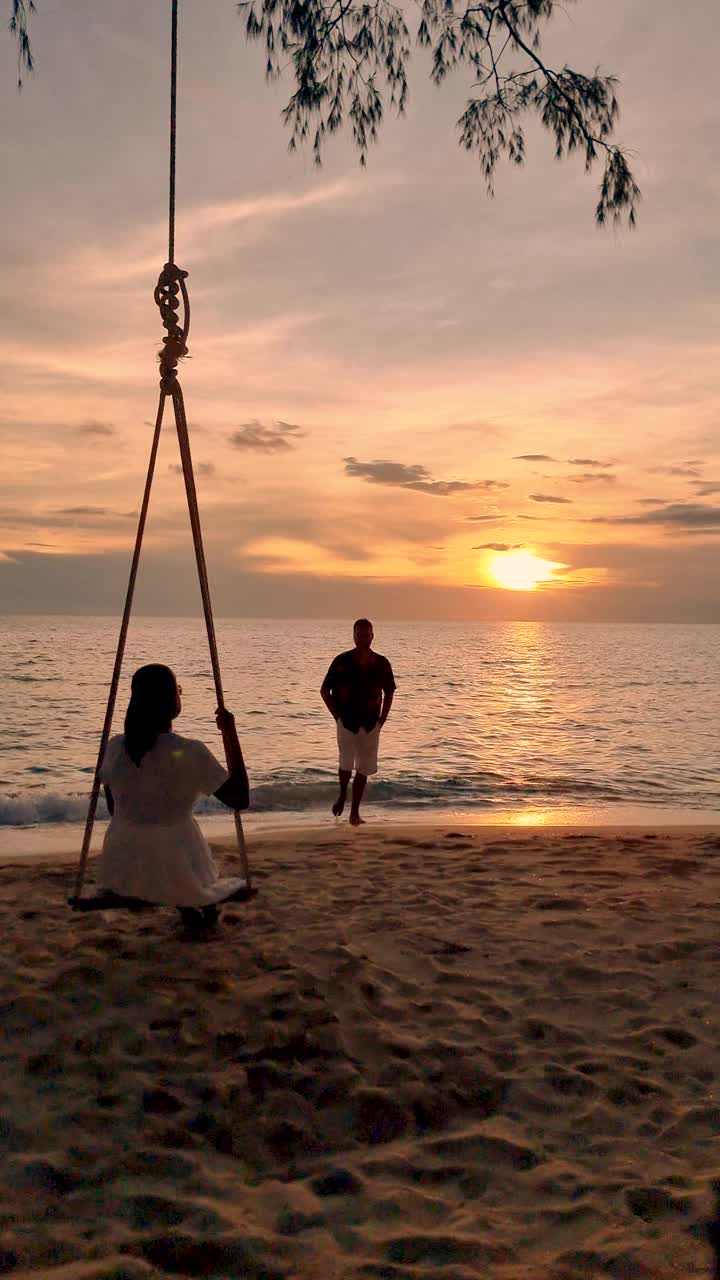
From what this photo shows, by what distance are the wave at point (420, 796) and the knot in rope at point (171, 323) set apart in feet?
24.5

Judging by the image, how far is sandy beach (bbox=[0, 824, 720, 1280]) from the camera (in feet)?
8.21

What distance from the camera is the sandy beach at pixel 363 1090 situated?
8.21 feet

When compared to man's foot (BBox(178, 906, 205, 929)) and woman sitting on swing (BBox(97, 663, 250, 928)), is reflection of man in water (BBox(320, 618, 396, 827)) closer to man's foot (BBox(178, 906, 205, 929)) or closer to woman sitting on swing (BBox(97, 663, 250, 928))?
man's foot (BBox(178, 906, 205, 929))

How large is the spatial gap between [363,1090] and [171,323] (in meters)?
3.61

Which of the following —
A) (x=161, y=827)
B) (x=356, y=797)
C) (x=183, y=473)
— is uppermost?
(x=183, y=473)

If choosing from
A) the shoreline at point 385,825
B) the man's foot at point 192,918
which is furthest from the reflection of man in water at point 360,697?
the man's foot at point 192,918

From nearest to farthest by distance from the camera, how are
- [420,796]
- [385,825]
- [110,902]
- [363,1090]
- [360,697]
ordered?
[363,1090] < [110,902] < [360,697] < [385,825] < [420,796]

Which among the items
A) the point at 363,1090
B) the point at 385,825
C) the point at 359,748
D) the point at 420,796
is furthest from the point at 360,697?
the point at 363,1090

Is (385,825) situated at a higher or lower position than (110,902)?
lower

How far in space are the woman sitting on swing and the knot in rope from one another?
1494 millimetres

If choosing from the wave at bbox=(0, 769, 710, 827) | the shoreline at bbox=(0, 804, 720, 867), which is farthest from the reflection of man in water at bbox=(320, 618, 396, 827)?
the wave at bbox=(0, 769, 710, 827)

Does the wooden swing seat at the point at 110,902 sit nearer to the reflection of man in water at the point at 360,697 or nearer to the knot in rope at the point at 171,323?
the knot in rope at the point at 171,323

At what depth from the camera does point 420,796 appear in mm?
12891

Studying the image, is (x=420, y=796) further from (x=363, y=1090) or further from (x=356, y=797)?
(x=363, y=1090)
